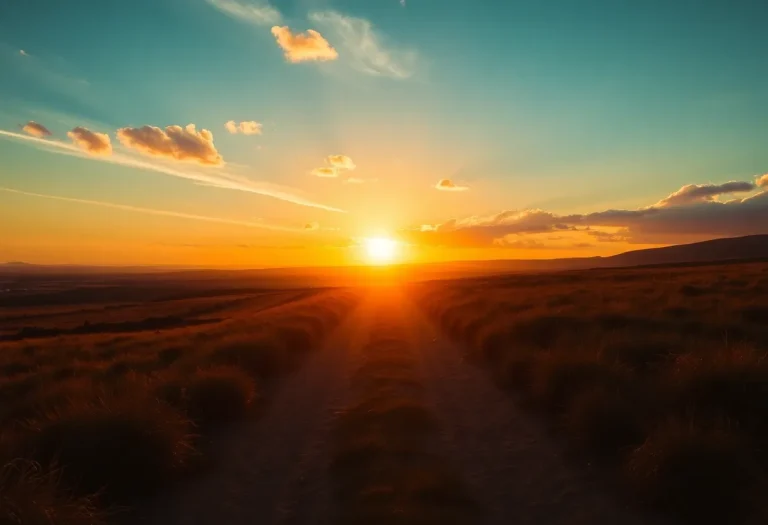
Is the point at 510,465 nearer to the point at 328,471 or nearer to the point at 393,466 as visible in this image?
the point at 393,466

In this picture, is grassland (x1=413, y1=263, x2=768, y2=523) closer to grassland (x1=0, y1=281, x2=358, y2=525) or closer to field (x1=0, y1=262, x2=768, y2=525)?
field (x1=0, y1=262, x2=768, y2=525)

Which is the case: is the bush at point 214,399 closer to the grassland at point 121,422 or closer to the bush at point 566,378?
the grassland at point 121,422

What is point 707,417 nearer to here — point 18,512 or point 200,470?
point 200,470

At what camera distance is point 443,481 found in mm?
8453

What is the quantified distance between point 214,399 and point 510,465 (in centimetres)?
779

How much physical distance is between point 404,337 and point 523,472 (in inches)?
768

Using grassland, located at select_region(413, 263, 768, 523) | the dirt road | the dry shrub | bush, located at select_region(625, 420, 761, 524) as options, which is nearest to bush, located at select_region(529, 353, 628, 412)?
grassland, located at select_region(413, 263, 768, 523)

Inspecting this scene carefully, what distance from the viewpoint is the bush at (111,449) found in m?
8.30

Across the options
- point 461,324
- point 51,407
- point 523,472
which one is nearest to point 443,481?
point 523,472

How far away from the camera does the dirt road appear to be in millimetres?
7863

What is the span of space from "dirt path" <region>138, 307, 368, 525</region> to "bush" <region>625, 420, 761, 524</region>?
5188mm

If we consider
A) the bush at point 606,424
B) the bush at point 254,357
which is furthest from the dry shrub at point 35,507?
the bush at point 254,357

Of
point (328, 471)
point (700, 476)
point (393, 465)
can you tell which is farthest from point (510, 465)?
point (328, 471)

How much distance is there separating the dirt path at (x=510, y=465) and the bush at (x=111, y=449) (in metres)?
5.74
